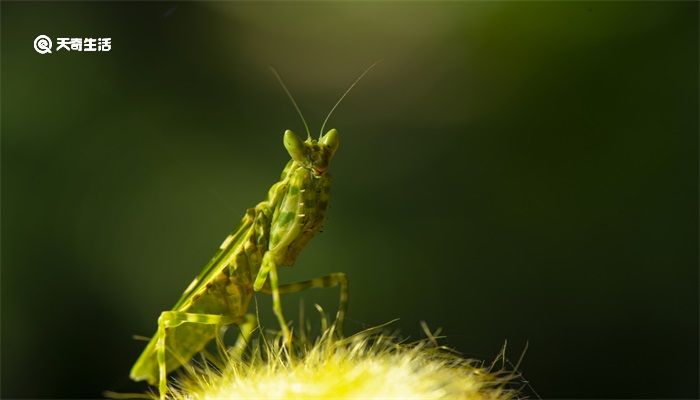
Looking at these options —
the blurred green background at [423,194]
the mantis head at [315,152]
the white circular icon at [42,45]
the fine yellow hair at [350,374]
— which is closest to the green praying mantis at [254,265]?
the mantis head at [315,152]

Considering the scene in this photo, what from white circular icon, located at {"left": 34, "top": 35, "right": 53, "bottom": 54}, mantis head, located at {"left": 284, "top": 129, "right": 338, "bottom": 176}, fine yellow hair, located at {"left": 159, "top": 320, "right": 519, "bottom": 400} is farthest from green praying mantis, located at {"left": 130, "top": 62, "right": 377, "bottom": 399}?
white circular icon, located at {"left": 34, "top": 35, "right": 53, "bottom": 54}

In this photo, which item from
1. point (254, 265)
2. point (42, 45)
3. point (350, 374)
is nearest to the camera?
point (350, 374)

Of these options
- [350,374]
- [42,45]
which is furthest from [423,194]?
[350,374]

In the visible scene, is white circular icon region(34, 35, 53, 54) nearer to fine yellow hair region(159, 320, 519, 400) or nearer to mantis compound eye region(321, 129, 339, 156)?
mantis compound eye region(321, 129, 339, 156)

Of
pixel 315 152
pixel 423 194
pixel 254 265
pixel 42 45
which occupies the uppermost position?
pixel 42 45

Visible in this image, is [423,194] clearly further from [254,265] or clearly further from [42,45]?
[42,45]

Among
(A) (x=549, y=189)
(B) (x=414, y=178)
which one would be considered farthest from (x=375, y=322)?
(A) (x=549, y=189)

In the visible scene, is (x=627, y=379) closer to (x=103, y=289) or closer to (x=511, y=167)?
(x=511, y=167)
